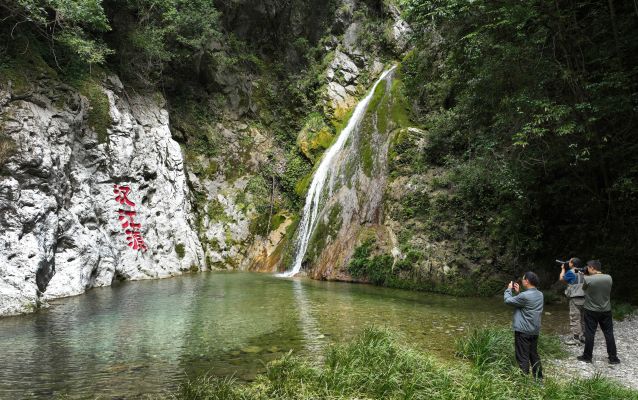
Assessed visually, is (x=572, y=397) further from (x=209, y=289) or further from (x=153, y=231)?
(x=153, y=231)

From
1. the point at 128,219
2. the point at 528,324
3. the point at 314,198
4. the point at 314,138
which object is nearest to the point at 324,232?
the point at 314,198

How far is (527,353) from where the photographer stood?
5309mm

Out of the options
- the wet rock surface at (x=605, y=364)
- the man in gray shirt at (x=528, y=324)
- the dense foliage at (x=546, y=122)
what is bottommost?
the wet rock surface at (x=605, y=364)

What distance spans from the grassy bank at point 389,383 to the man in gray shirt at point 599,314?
1.50 m

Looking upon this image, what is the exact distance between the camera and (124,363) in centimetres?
602

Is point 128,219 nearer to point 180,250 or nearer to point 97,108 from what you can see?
point 180,250

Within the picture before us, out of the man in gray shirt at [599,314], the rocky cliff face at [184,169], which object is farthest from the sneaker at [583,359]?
the rocky cliff face at [184,169]

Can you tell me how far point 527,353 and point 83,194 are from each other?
13297 mm

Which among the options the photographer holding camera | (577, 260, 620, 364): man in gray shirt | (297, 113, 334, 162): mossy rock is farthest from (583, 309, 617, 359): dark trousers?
(297, 113, 334, 162): mossy rock

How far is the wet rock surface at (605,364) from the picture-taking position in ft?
19.1

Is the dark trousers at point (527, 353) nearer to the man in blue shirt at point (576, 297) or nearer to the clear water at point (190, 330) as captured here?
the clear water at point (190, 330)

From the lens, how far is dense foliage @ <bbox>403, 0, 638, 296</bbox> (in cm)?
872

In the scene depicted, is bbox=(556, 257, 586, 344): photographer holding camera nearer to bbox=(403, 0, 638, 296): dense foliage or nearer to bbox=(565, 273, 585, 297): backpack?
bbox=(565, 273, 585, 297): backpack

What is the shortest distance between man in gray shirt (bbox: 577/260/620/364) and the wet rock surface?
0.51ft
